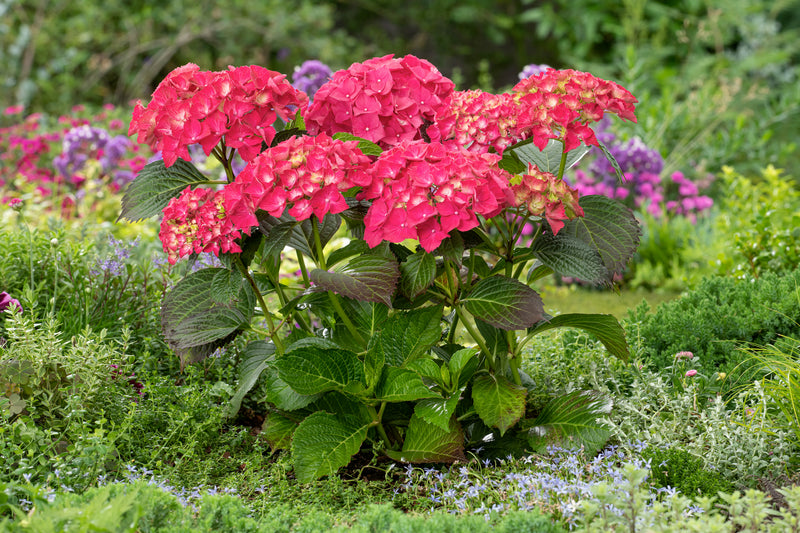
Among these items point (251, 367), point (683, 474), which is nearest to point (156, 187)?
point (251, 367)

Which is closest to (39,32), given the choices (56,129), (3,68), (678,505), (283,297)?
(3,68)

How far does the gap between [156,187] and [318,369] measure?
70cm

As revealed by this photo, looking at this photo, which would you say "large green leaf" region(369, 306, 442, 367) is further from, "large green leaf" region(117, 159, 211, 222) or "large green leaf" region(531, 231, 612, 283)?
"large green leaf" region(117, 159, 211, 222)

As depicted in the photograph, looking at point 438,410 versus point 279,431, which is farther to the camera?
point 279,431

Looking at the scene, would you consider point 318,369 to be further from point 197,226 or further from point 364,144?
point 364,144

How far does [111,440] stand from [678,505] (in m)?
1.46

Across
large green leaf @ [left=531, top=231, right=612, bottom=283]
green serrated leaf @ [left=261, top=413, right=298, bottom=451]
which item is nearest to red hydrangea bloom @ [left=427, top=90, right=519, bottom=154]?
large green leaf @ [left=531, top=231, right=612, bottom=283]

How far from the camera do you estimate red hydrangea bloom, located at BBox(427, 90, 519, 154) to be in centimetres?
203

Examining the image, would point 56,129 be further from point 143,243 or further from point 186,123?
point 186,123

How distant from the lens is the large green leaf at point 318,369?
2119 mm

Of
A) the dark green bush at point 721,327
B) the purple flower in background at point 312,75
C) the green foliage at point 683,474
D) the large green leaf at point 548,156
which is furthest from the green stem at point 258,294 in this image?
the purple flower in background at point 312,75

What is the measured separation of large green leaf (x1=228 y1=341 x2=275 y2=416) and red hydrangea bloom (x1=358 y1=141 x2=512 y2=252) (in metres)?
0.71

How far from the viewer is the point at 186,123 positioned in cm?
199

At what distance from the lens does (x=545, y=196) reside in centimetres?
202
